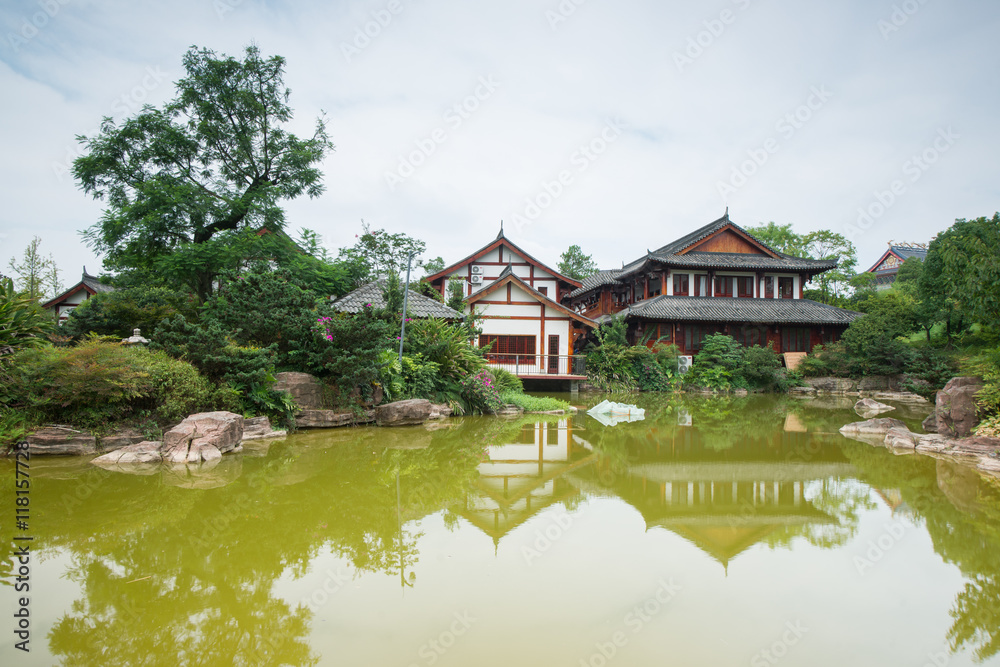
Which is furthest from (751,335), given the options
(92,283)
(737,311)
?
(92,283)

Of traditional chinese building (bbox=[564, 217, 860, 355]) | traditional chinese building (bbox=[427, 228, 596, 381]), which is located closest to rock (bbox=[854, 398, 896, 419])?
traditional chinese building (bbox=[427, 228, 596, 381])

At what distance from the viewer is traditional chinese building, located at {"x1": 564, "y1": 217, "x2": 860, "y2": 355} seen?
2747cm

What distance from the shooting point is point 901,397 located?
815 inches

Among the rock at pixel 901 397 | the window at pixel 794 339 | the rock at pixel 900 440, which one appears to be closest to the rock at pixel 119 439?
the rock at pixel 900 440

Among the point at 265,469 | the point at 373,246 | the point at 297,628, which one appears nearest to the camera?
the point at 297,628

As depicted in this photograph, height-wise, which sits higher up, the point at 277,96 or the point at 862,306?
the point at 277,96

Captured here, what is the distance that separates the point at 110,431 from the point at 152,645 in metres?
6.75

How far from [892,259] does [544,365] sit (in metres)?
41.0

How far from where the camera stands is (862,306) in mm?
30641

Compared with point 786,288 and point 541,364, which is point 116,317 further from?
point 786,288

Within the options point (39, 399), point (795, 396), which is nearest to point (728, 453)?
point (39, 399)

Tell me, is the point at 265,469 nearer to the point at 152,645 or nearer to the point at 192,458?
the point at 192,458

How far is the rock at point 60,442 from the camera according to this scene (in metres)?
8.30

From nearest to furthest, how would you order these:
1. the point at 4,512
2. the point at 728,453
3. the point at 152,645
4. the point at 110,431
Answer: the point at 152,645 → the point at 4,512 → the point at 110,431 → the point at 728,453
